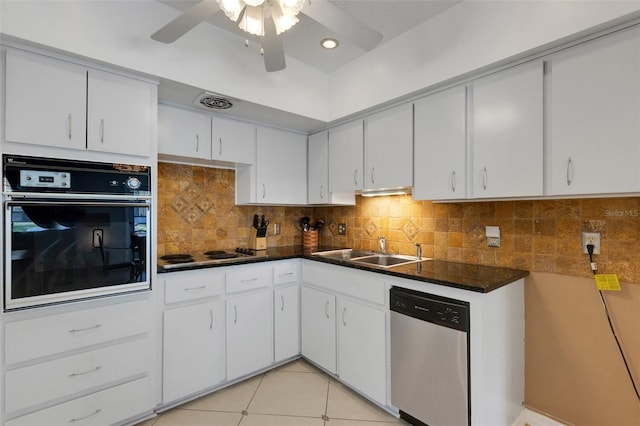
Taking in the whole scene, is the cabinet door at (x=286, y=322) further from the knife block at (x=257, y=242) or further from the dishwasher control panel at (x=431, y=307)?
the dishwasher control panel at (x=431, y=307)

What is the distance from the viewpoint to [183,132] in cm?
238

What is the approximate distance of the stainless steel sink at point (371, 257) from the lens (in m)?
2.59

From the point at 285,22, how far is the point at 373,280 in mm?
1576

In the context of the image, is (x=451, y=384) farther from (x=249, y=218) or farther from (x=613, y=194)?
(x=249, y=218)

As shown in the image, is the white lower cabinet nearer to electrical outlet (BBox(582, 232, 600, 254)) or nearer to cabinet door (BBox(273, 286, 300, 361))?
cabinet door (BBox(273, 286, 300, 361))

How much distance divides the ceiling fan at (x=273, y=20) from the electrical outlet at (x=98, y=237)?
1.10 meters

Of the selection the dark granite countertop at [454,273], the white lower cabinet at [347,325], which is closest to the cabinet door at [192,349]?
the dark granite countertop at [454,273]

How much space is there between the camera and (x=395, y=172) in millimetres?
2314

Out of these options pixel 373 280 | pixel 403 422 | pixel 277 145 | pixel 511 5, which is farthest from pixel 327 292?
pixel 511 5

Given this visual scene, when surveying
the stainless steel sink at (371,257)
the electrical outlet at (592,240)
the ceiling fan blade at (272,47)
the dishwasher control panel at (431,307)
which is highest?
the ceiling fan blade at (272,47)

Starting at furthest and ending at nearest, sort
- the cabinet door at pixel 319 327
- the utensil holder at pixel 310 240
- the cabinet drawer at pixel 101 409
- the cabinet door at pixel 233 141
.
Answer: the utensil holder at pixel 310 240
the cabinet door at pixel 233 141
the cabinet door at pixel 319 327
the cabinet drawer at pixel 101 409

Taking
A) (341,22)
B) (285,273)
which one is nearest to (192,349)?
(285,273)

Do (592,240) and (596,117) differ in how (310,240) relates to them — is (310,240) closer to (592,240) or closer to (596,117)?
(592,240)

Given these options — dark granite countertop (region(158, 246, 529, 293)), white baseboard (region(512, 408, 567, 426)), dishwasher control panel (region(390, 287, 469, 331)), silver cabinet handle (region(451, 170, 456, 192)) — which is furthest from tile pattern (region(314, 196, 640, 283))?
white baseboard (region(512, 408, 567, 426))
